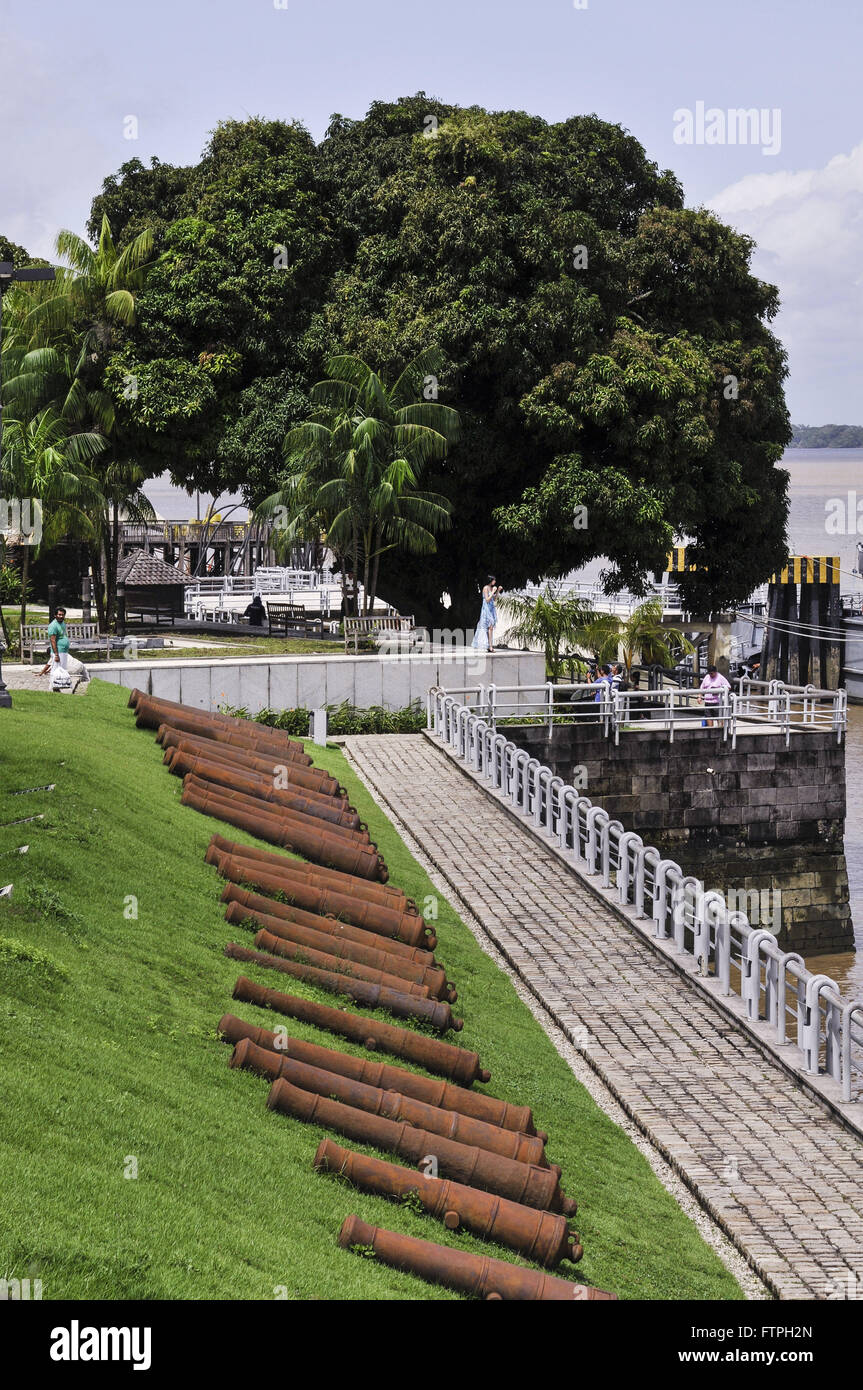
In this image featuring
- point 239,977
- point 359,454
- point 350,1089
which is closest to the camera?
point 350,1089

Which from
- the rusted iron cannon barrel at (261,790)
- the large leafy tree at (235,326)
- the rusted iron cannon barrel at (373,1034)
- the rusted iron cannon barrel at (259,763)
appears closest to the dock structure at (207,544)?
the large leafy tree at (235,326)

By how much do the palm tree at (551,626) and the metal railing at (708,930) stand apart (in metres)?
5.26

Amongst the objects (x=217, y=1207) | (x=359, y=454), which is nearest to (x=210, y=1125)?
(x=217, y=1207)

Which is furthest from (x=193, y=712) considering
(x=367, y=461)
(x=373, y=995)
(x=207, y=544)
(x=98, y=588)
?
(x=207, y=544)

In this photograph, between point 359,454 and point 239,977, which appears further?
point 359,454

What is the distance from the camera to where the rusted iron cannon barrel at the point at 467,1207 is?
24.3ft

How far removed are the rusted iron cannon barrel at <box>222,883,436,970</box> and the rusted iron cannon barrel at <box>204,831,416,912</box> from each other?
78cm

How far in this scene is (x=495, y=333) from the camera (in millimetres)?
29062

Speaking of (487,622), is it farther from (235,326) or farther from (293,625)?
(235,326)

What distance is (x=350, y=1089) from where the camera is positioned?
8.32 metres

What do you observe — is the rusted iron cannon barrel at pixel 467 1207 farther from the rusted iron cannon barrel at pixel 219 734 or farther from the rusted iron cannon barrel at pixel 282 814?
the rusted iron cannon barrel at pixel 219 734

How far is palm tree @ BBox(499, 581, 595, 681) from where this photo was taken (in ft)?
96.1

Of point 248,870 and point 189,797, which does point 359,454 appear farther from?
point 248,870
